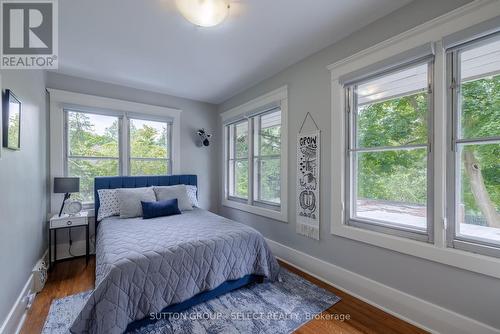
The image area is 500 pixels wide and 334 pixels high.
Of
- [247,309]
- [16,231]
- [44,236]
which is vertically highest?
[16,231]

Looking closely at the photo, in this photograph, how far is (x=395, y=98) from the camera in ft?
Result: 6.79

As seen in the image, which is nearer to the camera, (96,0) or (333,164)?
(96,0)

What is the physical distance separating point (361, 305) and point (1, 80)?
3.41 metres

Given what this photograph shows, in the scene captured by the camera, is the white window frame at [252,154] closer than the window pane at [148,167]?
Yes

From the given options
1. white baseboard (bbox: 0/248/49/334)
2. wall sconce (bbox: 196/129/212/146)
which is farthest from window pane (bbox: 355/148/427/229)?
white baseboard (bbox: 0/248/49/334)

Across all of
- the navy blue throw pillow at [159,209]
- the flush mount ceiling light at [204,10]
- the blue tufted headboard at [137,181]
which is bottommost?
the navy blue throw pillow at [159,209]

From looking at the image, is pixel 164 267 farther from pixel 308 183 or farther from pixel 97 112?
pixel 97 112

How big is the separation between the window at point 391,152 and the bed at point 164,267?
48.0 inches

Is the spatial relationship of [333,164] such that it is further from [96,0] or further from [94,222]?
[94,222]

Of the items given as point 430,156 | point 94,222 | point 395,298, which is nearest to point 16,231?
point 94,222

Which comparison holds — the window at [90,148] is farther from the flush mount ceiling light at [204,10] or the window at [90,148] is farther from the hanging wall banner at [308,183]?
the hanging wall banner at [308,183]

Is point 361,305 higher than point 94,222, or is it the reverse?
point 94,222

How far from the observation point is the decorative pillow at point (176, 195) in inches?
134

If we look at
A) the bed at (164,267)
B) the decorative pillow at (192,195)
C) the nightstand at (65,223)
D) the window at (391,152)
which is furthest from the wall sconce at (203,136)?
the window at (391,152)
